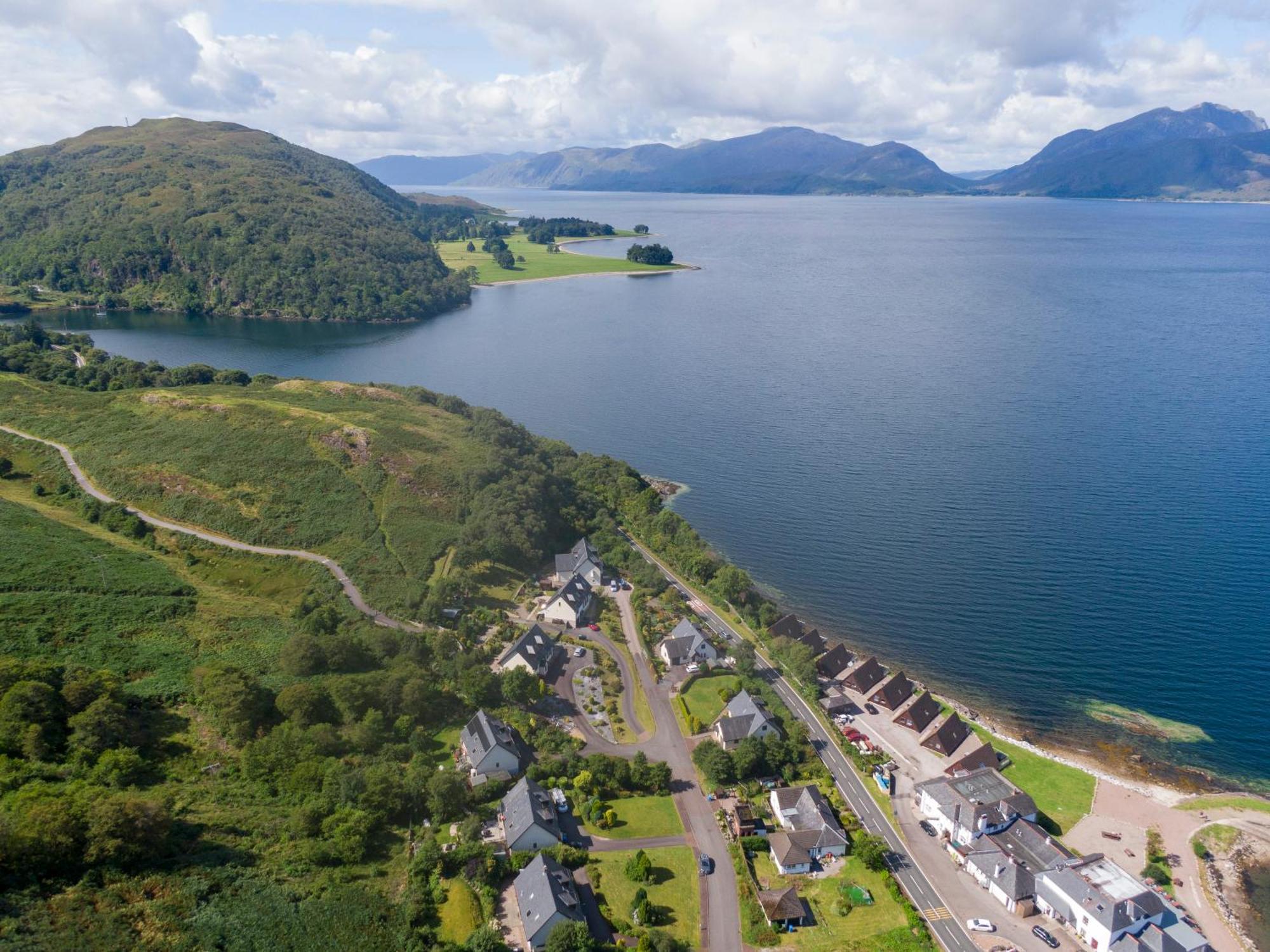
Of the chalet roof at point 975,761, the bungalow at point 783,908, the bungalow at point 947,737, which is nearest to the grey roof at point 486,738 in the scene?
the bungalow at point 783,908

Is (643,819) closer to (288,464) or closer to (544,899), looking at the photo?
(544,899)

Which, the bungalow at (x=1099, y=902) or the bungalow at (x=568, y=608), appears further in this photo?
the bungalow at (x=568, y=608)

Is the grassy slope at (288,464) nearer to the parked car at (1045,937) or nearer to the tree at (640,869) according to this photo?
the tree at (640,869)

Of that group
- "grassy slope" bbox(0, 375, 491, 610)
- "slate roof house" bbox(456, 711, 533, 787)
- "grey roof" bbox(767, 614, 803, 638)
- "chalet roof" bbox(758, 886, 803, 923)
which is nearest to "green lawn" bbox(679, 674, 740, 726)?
"grey roof" bbox(767, 614, 803, 638)

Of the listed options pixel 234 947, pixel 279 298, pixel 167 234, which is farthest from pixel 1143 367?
pixel 167 234

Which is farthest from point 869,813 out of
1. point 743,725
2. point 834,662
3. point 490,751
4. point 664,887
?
point 490,751

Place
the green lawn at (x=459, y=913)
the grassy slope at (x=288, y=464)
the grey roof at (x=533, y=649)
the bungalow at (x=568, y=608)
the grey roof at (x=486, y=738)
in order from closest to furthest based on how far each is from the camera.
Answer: the green lawn at (x=459, y=913) → the grey roof at (x=486, y=738) → the grey roof at (x=533, y=649) → the bungalow at (x=568, y=608) → the grassy slope at (x=288, y=464)
